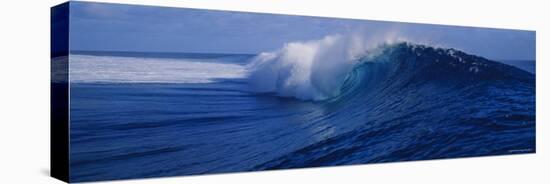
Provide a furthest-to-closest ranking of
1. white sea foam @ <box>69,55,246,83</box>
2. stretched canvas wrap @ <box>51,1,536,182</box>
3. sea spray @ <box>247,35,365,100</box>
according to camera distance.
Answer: sea spray @ <box>247,35,365,100</box>
stretched canvas wrap @ <box>51,1,536,182</box>
white sea foam @ <box>69,55,246,83</box>

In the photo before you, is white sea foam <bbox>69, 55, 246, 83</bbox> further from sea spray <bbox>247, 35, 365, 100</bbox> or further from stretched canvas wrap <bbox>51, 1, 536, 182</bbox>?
sea spray <bbox>247, 35, 365, 100</bbox>

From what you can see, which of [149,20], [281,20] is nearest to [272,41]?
[281,20]

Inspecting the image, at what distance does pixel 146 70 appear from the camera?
23.9 feet

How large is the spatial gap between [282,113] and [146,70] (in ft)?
5.45

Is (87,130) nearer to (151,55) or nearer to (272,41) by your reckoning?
(151,55)

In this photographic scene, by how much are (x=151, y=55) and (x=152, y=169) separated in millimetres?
1149

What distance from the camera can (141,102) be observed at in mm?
7238

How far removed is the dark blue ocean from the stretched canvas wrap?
1cm

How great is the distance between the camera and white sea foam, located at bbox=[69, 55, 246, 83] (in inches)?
273

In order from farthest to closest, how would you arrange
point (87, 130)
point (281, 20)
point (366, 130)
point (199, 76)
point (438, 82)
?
point (438, 82)
point (366, 130)
point (281, 20)
point (199, 76)
point (87, 130)

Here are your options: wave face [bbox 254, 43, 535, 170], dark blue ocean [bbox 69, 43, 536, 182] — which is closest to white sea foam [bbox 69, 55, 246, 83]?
dark blue ocean [bbox 69, 43, 536, 182]

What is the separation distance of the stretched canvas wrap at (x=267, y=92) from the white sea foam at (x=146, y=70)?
11mm

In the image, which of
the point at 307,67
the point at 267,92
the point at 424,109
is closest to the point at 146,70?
the point at 267,92

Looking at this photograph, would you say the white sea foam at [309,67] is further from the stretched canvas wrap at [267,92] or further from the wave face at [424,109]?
the wave face at [424,109]
